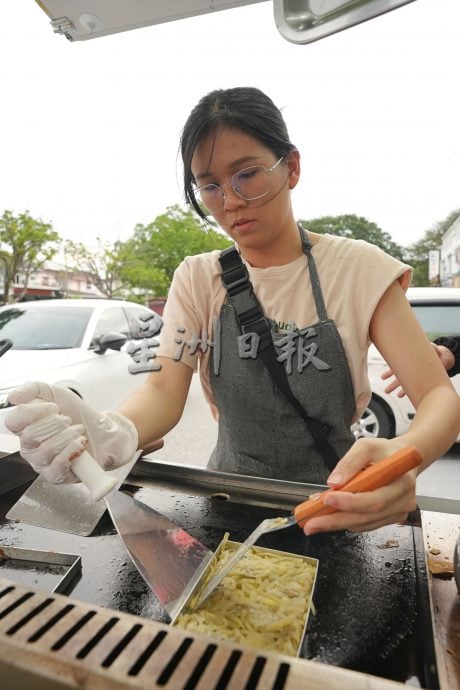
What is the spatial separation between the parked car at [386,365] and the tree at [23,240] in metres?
14.7

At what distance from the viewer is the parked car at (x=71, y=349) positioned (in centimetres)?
448

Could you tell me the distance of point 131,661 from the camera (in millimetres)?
501

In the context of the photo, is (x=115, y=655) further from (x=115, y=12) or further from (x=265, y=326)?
(x=115, y=12)

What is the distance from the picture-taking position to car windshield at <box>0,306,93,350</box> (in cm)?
492

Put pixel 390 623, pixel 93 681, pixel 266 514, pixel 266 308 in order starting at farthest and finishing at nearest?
pixel 266 308 < pixel 266 514 < pixel 390 623 < pixel 93 681

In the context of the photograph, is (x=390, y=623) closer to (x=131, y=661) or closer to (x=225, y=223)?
(x=131, y=661)

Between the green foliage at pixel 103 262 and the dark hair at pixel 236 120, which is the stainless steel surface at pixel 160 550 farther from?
the green foliage at pixel 103 262

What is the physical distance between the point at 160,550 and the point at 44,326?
4.59m

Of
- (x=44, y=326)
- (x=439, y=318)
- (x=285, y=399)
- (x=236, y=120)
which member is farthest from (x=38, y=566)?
(x=44, y=326)

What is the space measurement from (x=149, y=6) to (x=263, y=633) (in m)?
1.54

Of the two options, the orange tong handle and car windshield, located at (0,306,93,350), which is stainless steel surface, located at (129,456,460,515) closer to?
the orange tong handle

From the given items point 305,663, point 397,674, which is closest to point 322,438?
point 397,674

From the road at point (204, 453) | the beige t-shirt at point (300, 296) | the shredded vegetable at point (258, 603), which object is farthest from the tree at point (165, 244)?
the shredded vegetable at point (258, 603)

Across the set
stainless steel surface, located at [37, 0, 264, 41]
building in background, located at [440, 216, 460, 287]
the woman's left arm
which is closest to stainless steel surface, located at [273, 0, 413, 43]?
stainless steel surface, located at [37, 0, 264, 41]
